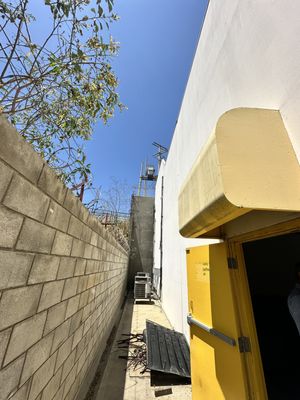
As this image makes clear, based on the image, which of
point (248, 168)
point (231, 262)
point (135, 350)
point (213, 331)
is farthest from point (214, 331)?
point (135, 350)

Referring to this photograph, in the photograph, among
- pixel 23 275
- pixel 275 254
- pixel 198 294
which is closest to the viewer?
pixel 23 275

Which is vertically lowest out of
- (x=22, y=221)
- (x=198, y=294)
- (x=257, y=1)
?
(x=198, y=294)

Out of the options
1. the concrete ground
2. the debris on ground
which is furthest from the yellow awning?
the debris on ground

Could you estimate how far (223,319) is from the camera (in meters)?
1.74

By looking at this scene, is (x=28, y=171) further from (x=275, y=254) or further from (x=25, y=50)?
(x=275, y=254)

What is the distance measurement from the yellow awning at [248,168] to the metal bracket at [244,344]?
3.55 ft

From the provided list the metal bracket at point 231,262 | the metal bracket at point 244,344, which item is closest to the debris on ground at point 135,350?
the metal bracket at point 244,344

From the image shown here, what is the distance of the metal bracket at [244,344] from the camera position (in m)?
1.54

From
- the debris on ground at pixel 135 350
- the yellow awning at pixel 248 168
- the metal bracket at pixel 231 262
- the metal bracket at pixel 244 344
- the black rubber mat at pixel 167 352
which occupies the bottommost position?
the debris on ground at pixel 135 350

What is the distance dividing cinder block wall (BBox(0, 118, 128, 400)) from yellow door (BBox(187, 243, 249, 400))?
1285 mm

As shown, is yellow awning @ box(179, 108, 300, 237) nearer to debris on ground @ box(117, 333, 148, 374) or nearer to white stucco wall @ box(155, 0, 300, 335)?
white stucco wall @ box(155, 0, 300, 335)

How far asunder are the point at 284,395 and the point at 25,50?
413 cm

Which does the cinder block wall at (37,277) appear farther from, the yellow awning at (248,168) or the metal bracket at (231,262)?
the metal bracket at (231,262)

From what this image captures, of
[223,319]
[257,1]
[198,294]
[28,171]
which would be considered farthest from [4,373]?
[257,1]
